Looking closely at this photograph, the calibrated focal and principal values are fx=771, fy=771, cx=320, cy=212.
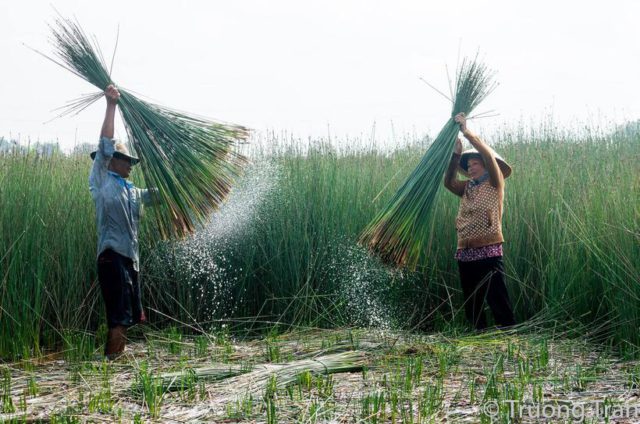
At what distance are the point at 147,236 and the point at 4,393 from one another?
2210mm

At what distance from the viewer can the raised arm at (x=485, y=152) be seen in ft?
15.9

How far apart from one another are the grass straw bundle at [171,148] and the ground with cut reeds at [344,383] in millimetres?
930

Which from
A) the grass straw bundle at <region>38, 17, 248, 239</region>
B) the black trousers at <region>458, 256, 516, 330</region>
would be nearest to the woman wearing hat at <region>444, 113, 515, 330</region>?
the black trousers at <region>458, 256, 516, 330</region>

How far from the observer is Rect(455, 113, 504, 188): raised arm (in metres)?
4.85

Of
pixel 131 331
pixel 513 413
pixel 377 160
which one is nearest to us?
pixel 513 413

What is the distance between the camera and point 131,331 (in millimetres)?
5703

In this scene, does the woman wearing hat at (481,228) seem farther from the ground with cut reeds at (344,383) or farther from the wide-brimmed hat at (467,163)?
the ground with cut reeds at (344,383)

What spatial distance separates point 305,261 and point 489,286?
5.15ft

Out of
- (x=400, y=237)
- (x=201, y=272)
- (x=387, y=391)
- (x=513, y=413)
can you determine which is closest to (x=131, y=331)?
(x=201, y=272)

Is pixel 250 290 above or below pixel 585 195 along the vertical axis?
below

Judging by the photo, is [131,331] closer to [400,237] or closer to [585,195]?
[400,237]

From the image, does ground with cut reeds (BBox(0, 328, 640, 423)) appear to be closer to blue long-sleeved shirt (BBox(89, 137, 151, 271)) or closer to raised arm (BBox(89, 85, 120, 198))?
blue long-sleeved shirt (BBox(89, 137, 151, 271))

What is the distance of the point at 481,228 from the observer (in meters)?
5.01

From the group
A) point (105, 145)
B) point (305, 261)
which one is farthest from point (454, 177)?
point (105, 145)
